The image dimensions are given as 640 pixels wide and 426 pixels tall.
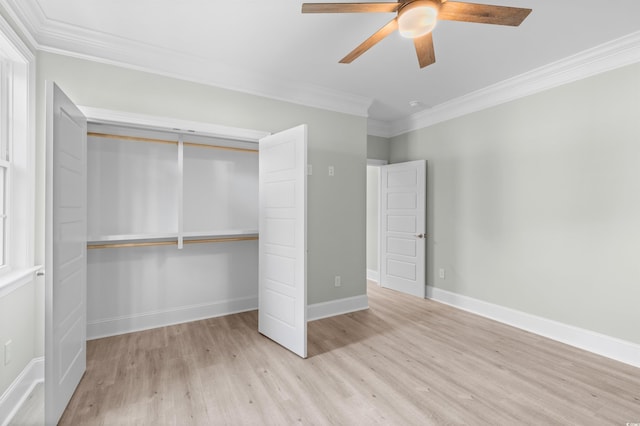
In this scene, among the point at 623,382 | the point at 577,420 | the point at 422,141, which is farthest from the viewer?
the point at 422,141

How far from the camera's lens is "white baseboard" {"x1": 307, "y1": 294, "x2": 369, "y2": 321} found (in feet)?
12.2

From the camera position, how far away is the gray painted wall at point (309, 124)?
2.65 m

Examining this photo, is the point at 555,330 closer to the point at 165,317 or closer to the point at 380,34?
the point at 380,34

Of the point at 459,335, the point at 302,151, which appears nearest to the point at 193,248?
the point at 302,151

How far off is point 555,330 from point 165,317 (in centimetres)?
410

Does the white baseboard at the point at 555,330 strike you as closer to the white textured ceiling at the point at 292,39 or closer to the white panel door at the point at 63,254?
the white textured ceiling at the point at 292,39

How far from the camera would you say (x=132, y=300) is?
3262 millimetres

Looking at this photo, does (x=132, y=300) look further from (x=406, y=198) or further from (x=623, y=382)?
(x=623, y=382)

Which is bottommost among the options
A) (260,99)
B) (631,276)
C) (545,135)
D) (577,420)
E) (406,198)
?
(577,420)

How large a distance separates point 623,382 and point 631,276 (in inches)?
35.5

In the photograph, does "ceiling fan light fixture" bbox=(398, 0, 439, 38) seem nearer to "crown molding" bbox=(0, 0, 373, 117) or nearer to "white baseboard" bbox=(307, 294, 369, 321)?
"crown molding" bbox=(0, 0, 373, 117)

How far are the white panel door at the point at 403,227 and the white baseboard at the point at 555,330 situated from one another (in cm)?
59

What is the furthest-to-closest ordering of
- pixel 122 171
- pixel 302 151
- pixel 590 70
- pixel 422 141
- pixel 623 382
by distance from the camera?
pixel 422 141
pixel 122 171
pixel 590 70
pixel 302 151
pixel 623 382

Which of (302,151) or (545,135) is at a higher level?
(545,135)
